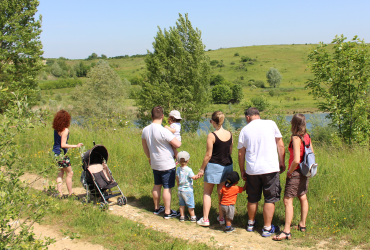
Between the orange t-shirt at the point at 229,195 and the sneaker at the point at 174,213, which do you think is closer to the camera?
the orange t-shirt at the point at 229,195

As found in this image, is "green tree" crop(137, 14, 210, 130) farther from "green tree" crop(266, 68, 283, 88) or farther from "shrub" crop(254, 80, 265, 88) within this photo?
"green tree" crop(266, 68, 283, 88)

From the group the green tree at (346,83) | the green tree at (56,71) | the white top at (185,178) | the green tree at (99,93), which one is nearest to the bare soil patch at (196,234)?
the white top at (185,178)

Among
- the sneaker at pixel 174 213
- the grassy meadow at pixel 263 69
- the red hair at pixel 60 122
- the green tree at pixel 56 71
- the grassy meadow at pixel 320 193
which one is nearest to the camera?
the grassy meadow at pixel 320 193

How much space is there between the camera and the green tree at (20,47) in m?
17.4

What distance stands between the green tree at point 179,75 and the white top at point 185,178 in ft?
81.1

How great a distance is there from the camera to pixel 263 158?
4328 millimetres

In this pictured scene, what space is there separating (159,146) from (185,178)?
736mm

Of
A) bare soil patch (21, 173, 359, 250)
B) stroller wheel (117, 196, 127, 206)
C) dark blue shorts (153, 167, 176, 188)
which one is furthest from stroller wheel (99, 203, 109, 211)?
dark blue shorts (153, 167, 176, 188)

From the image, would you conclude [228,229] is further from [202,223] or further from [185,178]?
[185,178]

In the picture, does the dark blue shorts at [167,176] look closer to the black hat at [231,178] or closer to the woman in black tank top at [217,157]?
the woman in black tank top at [217,157]

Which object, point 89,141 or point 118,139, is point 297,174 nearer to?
point 118,139

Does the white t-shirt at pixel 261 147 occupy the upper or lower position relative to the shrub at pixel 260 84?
lower

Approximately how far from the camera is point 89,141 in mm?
9945

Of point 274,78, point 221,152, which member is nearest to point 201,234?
point 221,152
